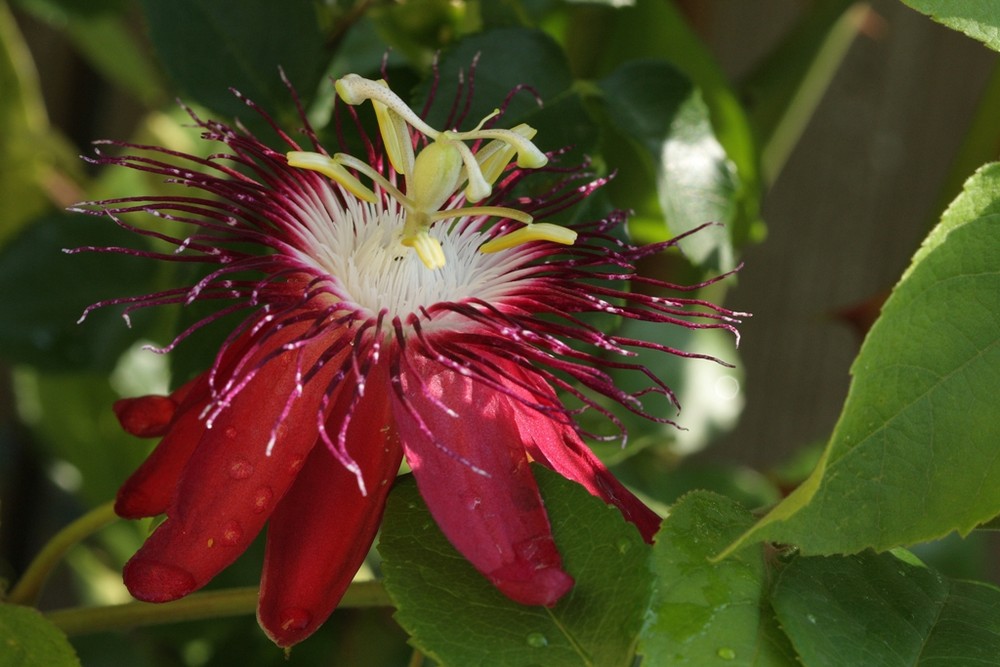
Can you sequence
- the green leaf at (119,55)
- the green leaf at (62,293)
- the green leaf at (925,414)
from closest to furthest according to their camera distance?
the green leaf at (925,414)
the green leaf at (62,293)
the green leaf at (119,55)

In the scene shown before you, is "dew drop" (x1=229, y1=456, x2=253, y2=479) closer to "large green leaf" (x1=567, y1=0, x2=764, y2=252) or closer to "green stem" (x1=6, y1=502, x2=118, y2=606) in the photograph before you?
"green stem" (x1=6, y1=502, x2=118, y2=606)

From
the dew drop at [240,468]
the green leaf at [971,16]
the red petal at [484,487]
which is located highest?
the green leaf at [971,16]

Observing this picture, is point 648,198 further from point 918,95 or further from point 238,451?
point 918,95

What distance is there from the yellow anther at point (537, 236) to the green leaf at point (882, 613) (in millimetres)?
141

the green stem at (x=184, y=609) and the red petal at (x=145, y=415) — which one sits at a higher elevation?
the red petal at (x=145, y=415)

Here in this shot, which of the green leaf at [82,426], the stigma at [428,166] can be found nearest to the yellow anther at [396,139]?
the stigma at [428,166]

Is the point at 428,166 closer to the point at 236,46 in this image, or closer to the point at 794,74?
the point at 236,46

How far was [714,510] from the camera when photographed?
38cm

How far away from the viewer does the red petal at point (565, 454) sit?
40 centimetres

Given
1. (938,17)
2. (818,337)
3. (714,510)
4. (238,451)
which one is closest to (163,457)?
(238,451)

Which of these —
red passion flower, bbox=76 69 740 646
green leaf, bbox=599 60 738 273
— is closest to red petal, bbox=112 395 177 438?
red passion flower, bbox=76 69 740 646

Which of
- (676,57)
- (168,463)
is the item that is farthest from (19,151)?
(168,463)

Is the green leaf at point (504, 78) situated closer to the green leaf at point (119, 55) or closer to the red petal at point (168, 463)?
the red petal at point (168, 463)

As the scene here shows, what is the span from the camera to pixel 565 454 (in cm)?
40
